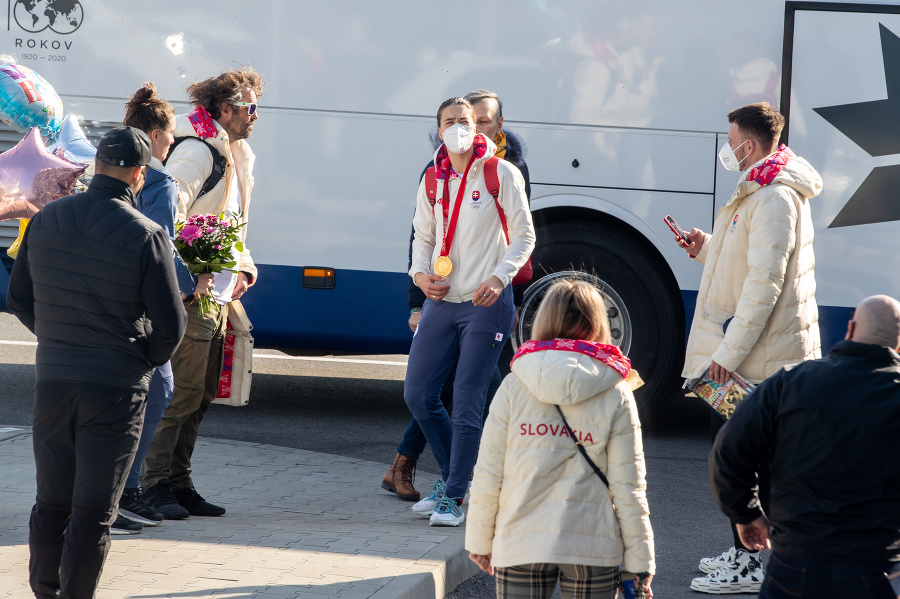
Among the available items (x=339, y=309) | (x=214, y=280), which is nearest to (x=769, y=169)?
(x=214, y=280)

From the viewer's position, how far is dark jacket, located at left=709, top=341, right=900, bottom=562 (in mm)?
2432

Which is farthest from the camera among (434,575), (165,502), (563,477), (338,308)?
(338,308)

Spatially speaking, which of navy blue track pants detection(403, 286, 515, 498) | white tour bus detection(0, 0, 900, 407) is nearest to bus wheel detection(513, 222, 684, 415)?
white tour bus detection(0, 0, 900, 407)

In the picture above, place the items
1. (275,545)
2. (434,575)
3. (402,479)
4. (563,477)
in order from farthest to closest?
(402,479) → (275,545) → (434,575) → (563,477)

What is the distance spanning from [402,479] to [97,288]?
240 centimetres

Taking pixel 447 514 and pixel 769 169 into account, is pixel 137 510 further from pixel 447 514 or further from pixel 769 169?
pixel 769 169

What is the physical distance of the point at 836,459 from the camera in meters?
2.44

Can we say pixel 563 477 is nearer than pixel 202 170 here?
Yes

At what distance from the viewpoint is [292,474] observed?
224 inches

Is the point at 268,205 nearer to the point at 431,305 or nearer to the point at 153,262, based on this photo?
the point at 431,305

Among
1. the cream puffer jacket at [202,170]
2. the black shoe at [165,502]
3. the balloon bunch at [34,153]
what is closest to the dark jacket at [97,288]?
the balloon bunch at [34,153]

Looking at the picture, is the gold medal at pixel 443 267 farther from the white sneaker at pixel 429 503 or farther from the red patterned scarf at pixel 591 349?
the red patterned scarf at pixel 591 349

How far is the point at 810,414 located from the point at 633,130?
4.71 m

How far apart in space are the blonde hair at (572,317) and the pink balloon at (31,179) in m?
2.42
